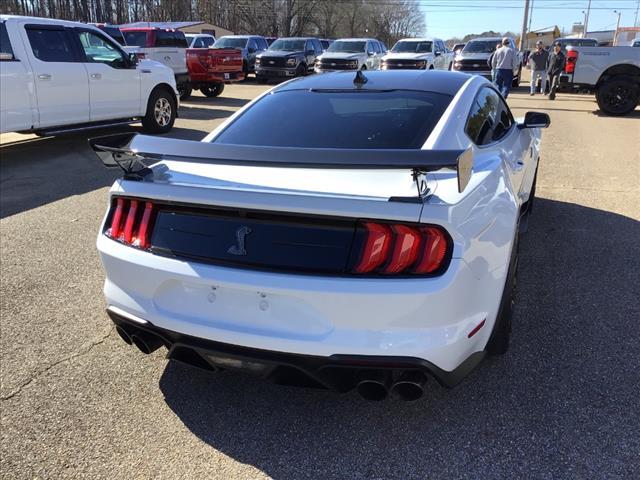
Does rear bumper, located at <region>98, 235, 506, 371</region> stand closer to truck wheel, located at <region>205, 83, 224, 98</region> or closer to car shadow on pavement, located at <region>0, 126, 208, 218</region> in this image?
car shadow on pavement, located at <region>0, 126, 208, 218</region>

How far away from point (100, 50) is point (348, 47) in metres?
14.9

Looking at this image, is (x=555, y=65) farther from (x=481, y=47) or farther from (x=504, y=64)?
(x=481, y=47)

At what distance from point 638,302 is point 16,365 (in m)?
4.05

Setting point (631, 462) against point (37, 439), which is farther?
point (37, 439)

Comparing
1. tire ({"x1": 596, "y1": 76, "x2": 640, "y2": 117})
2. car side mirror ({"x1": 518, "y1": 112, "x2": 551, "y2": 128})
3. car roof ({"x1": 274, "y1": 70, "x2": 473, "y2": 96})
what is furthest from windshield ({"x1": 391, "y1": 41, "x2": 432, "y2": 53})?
car roof ({"x1": 274, "y1": 70, "x2": 473, "y2": 96})

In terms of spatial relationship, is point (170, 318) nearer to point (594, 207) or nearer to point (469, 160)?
point (469, 160)

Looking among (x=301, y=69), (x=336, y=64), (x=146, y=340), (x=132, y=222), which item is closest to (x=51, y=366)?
(x=146, y=340)

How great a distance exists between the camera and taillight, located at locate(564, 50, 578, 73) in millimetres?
13430

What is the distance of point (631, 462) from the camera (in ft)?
7.78

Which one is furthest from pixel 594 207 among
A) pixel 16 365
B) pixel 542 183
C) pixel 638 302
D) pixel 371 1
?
pixel 371 1

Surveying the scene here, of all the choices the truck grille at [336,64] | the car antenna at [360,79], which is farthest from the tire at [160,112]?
the truck grille at [336,64]

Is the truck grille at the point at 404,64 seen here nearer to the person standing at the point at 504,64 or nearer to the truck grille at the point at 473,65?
the truck grille at the point at 473,65

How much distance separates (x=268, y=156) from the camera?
7.83ft

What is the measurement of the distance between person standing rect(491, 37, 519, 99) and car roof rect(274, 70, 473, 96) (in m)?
12.8
